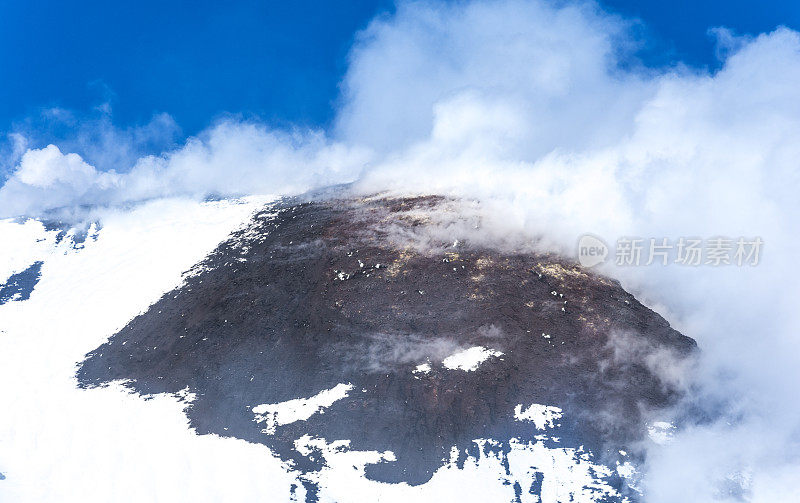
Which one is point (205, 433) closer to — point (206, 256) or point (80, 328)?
point (80, 328)

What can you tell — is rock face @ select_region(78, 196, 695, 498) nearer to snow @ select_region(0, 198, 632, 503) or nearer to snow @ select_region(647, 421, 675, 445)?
snow @ select_region(647, 421, 675, 445)

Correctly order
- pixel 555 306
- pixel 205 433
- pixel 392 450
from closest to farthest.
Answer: pixel 392 450, pixel 205 433, pixel 555 306

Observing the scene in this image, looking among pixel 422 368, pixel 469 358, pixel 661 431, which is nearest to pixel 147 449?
pixel 422 368

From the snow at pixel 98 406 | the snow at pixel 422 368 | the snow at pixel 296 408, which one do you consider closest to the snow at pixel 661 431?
the snow at pixel 422 368

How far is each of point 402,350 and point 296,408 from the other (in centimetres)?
655

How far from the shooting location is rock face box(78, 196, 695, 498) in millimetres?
27000

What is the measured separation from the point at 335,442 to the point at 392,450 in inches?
110

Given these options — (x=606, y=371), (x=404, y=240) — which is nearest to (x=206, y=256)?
(x=404, y=240)

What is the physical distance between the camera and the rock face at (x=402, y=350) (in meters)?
27.0

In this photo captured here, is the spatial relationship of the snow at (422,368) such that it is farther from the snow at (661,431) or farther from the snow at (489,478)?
the snow at (661,431)

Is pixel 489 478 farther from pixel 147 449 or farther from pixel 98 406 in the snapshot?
pixel 98 406

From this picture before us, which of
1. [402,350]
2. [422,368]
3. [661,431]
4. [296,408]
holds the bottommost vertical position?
[296,408]

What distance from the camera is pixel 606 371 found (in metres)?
29.7

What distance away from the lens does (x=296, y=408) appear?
28859 mm
